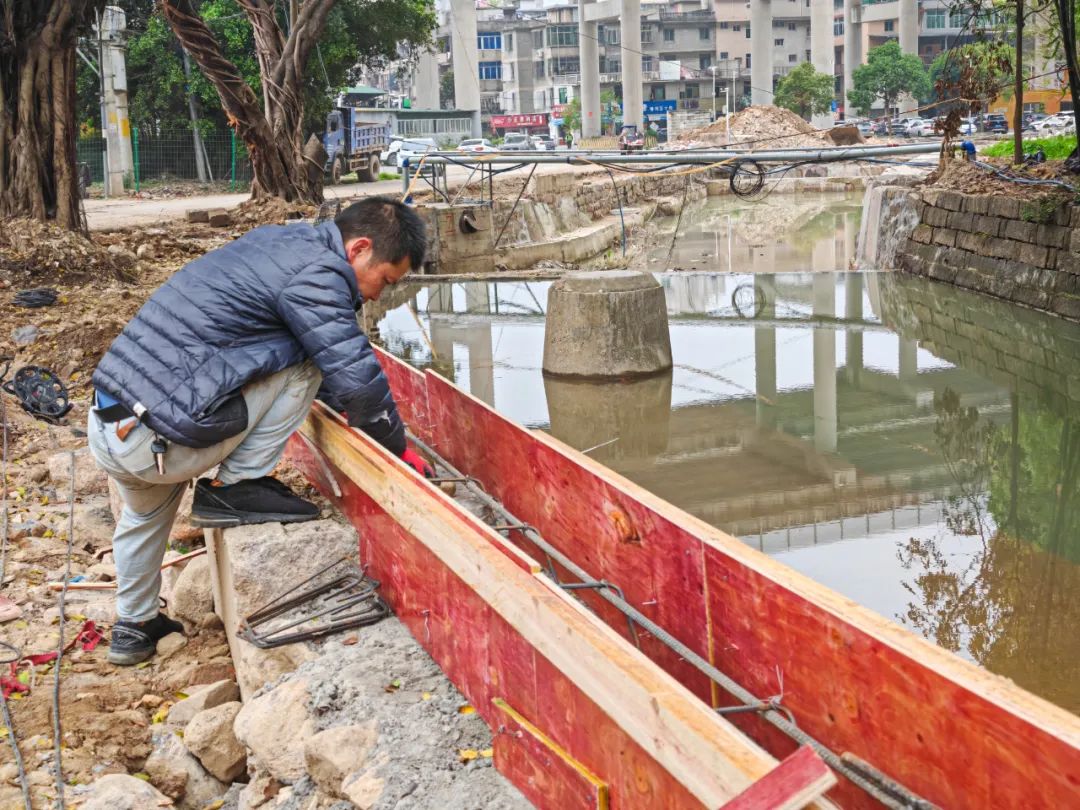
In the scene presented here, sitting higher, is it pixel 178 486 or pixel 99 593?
pixel 178 486

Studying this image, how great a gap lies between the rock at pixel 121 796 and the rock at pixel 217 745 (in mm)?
254

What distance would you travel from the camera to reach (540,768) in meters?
3.10

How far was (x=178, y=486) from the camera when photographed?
4422mm

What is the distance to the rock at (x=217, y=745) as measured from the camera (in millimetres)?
4059

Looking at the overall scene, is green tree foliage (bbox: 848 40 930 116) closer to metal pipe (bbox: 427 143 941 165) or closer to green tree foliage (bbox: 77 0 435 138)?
green tree foliage (bbox: 77 0 435 138)

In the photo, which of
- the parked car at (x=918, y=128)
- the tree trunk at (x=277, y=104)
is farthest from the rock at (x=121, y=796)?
the parked car at (x=918, y=128)

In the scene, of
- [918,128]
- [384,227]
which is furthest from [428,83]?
[384,227]

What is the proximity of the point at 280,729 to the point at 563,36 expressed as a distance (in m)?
97.6

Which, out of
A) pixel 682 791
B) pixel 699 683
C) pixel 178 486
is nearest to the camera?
pixel 682 791

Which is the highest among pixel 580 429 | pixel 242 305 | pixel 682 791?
pixel 242 305

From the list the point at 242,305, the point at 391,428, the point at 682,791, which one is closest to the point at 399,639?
the point at 391,428

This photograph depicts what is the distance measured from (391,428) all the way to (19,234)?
9.19 metres

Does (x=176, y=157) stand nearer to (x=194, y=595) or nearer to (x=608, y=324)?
(x=608, y=324)

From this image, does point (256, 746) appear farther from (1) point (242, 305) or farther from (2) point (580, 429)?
(2) point (580, 429)
